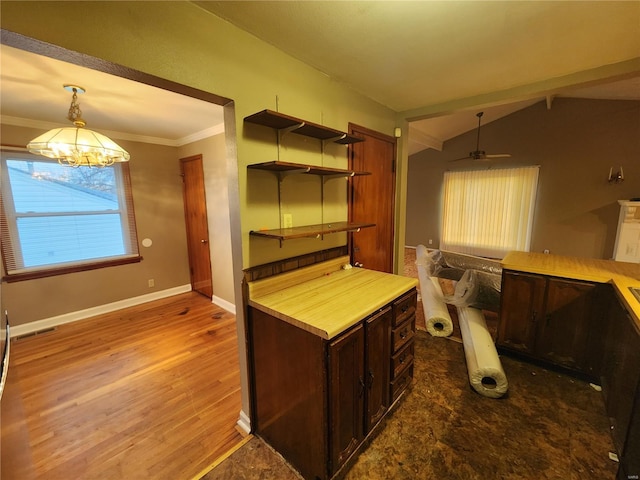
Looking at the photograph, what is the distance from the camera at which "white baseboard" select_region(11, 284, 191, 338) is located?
3.08 metres

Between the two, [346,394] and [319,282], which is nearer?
[346,394]

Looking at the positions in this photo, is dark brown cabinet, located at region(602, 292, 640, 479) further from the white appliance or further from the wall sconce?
the wall sconce

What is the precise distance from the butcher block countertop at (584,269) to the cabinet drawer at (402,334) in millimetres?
1164

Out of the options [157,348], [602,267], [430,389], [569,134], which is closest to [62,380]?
[157,348]

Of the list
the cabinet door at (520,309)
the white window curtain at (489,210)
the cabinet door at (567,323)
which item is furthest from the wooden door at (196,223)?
the white window curtain at (489,210)

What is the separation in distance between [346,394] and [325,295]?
1.78ft

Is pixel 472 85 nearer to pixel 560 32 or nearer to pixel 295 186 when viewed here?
pixel 560 32

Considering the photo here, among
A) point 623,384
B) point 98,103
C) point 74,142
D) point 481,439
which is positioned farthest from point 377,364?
A: point 98,103

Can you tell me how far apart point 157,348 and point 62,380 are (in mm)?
724

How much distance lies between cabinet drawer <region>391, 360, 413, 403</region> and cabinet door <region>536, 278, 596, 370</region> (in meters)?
1.26

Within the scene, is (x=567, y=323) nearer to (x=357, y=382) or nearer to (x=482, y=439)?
(x=482, y=439)

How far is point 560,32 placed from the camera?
1.51m

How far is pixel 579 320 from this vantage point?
211cm

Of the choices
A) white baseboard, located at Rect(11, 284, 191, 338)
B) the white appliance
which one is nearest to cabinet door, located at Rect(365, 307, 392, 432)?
white baseboard, located at Rect(11, 284, 191, 338)
